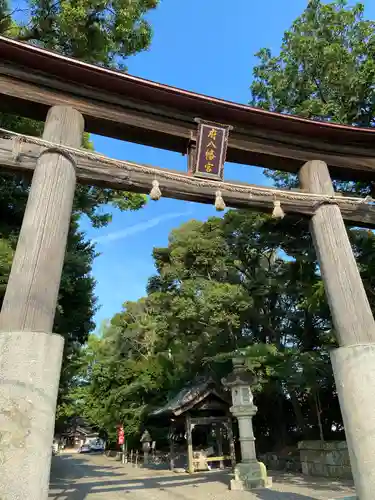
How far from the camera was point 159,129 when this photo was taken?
547 cm

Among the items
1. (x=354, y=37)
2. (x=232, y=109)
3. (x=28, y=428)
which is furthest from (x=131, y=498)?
(x=354, y=37)

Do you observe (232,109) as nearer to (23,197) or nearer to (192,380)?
(23,197)

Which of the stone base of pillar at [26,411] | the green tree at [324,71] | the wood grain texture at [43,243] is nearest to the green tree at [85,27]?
the green tree at [324,71]

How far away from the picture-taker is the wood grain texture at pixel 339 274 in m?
4.61

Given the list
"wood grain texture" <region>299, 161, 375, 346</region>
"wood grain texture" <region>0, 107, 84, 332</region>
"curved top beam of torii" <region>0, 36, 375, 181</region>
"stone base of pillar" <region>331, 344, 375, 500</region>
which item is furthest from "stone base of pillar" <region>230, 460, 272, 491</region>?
"wood grain texture" <region>0, 107, 84, 332</region>

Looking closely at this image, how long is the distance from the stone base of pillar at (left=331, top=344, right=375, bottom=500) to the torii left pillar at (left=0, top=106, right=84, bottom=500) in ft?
10.2

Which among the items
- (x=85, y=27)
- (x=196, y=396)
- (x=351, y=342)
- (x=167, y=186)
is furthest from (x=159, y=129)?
(x=196, y=396)

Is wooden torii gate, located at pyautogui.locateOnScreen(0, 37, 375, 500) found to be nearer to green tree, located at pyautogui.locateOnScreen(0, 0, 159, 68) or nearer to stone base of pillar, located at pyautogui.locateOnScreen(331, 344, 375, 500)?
stone base of pillar, located at pyautogui.locateOnScreen(331, 344, 375, 500)

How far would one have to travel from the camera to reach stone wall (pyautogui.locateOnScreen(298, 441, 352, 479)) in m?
12.2

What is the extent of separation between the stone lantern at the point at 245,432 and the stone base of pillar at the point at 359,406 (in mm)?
7119

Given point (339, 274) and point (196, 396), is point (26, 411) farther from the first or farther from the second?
point (196, 396)

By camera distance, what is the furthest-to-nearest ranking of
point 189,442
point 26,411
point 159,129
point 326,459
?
point 189,442
point 326,459
point 159,129
point 26,411

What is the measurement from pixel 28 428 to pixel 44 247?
5.44 ft

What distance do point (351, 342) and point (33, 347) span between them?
346 centimetres
